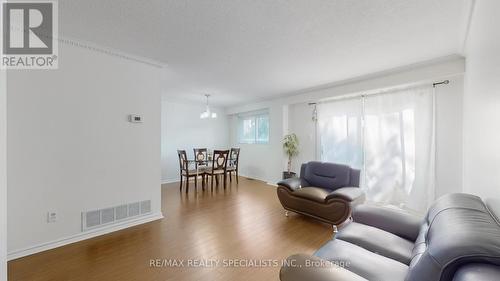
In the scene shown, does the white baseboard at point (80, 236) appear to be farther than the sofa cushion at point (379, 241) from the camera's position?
Yes

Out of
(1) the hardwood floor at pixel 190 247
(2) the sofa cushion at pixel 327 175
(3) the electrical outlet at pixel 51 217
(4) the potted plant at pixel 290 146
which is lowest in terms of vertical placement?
(1) the hardwood floor at pixel 190 247

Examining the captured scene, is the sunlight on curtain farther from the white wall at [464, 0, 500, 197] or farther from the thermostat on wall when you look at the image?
the thermostat on wall

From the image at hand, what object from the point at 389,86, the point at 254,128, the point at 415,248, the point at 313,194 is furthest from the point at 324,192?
the point at 254,128

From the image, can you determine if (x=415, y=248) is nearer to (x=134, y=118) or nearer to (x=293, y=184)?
(x=293, y=184)

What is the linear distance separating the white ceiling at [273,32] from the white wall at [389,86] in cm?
31

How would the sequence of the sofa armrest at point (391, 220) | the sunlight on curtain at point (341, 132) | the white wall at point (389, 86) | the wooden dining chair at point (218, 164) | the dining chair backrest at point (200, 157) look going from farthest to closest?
the dining chair backrest at point (200, 157)
the wooden dining chair at point (218, 164)
the sunlight on curtain at point (341, 132)
the white wall at point (389, 86)
the sofa armrest at point (391, 220)

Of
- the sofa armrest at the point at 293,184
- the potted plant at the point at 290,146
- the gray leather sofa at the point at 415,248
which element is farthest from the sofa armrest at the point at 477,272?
the potted plant at the point at 290,146

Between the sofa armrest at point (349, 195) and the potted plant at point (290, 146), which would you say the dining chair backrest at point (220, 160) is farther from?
the sofa armrest at point (349, 195)

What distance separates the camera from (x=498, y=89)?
3.86 ft

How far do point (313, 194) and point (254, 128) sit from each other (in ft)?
12.8

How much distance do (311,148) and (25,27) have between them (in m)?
5.08

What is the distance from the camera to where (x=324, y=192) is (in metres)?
3.07

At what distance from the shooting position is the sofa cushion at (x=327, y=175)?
3205 millimetres

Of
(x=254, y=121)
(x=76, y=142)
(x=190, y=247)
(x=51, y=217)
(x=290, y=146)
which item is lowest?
(x=190, y=247)
